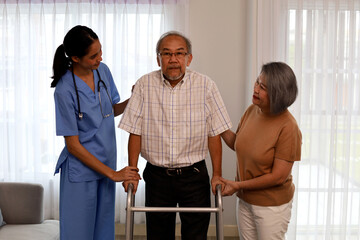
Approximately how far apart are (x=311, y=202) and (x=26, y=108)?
242 cm

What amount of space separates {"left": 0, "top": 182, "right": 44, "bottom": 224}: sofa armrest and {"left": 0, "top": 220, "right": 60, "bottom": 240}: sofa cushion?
0.19 feet

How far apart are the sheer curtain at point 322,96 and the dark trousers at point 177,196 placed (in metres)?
1.39

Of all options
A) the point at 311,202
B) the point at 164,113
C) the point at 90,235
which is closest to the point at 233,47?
the point at 311,202

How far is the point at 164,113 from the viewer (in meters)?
2.24

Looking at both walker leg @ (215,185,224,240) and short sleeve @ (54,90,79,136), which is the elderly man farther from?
short sleeve @ (54,90,79,136)

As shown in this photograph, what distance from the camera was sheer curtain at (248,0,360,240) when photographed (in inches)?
133

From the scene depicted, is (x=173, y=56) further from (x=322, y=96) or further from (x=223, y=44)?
(x=322, y=96)

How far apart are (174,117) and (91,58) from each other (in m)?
0.52

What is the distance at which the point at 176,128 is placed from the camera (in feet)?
7.34

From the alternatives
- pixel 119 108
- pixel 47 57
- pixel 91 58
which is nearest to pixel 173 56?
pixel 91 58

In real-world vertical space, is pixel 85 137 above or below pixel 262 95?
below

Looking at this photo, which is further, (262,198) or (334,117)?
(334,117)

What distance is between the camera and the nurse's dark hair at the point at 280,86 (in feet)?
6.75

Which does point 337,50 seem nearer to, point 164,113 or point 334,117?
point 334,117
